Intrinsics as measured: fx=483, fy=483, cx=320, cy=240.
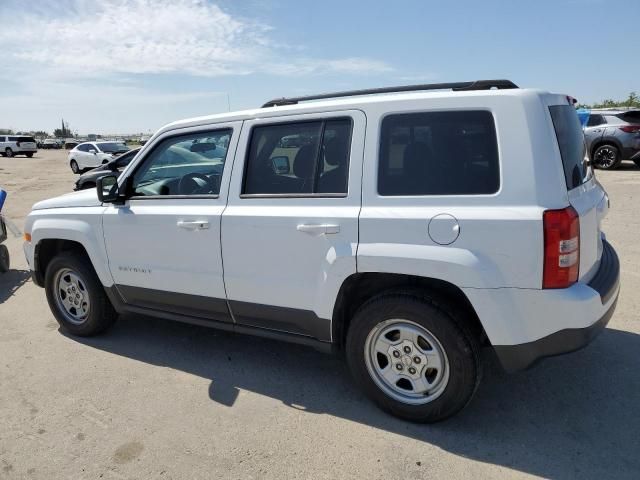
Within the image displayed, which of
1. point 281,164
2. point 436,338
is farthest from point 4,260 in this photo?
point 436,338

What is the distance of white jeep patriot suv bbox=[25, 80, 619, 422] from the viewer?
250cm

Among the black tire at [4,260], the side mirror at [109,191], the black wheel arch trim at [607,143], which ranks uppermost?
the side mirror at [109,191]

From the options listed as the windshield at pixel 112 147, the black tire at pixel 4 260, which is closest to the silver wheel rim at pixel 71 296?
the black tire at pixel 4 260

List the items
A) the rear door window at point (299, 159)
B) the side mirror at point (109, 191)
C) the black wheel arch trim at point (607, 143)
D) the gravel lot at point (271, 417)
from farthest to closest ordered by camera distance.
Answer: the black wheel arch trim at point (607, 143) < the side mirror at point (109, 191) < the rear door window at point (299, 159) < the gravel lot at point (271, 417)

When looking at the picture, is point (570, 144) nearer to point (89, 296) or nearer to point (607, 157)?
point (89, 296)

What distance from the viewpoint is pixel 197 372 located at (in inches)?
147

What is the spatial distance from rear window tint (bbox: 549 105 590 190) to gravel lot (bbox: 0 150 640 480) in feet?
4.73

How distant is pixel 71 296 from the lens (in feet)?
14.6

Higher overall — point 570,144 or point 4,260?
point 570,144

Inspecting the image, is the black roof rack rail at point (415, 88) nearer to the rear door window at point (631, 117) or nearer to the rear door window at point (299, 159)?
the rear door window at point (299, 159)

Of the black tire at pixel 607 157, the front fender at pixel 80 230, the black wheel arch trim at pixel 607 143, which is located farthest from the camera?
the black tire at pixel 607 157

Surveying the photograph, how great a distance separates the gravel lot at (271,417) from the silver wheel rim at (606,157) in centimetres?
1200

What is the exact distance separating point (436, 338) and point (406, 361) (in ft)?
0.92

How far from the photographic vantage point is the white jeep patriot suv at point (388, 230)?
250 cm
